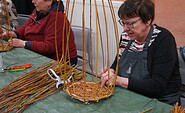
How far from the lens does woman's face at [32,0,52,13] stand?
1729 mm

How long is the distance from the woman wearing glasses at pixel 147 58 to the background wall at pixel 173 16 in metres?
0.93

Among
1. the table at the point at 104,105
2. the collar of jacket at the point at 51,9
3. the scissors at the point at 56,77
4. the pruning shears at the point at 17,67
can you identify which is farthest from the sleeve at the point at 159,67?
the collar of jacket at the point at 51,9

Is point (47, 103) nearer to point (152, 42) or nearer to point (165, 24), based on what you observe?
point (152, 42)

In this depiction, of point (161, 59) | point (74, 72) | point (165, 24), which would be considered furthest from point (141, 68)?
point (165, 24)

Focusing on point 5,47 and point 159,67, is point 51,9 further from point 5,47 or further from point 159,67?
point 159,67

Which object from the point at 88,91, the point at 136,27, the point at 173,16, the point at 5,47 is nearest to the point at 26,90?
the point at 88,91

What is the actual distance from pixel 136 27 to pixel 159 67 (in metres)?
0.25

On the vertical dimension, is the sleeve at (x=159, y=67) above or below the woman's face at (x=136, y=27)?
below

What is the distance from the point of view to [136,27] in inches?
44.9

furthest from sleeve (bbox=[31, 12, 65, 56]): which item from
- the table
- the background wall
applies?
the background wall

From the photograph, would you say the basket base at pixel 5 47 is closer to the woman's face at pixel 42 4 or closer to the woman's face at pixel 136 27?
the woman's face at pixel 42 4

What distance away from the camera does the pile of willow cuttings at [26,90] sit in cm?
85

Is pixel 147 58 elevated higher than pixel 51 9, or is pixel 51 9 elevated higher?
pixel 51 9

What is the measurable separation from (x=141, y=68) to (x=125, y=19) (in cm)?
29
